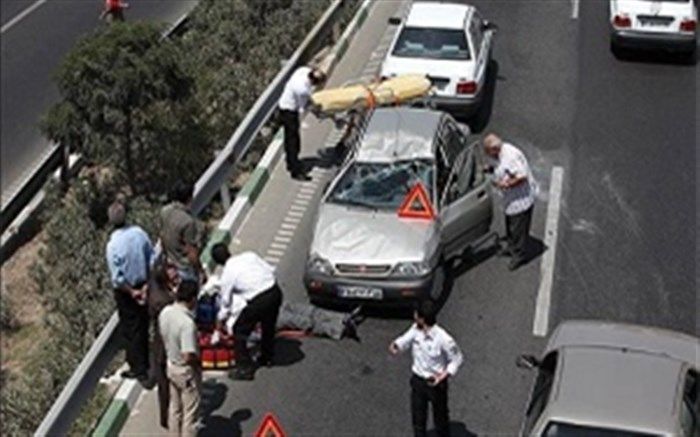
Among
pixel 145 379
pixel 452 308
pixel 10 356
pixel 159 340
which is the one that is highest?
pixel 159 340

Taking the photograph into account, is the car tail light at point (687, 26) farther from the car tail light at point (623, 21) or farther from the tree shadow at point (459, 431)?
the tree shadow at point (459, 431)

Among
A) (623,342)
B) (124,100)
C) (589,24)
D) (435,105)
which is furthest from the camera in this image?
(589,24)

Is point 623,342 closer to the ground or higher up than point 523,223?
higher up

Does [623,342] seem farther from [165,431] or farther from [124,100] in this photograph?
[124,100]

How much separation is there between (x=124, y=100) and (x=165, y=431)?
31.2 feet

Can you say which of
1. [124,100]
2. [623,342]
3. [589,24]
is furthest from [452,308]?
[589,24]

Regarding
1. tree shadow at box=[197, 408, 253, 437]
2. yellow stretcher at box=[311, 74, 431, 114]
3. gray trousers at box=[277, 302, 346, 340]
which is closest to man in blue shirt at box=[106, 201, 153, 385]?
tree shadow at box=[197, 408, 253, 437]

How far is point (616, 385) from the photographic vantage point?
37.2ft

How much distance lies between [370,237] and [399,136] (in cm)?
218

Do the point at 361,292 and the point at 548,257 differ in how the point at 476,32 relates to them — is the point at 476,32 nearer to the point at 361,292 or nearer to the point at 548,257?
the point at 548,257

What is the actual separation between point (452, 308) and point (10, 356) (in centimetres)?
981

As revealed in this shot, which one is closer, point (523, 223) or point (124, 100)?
point (523, 223)

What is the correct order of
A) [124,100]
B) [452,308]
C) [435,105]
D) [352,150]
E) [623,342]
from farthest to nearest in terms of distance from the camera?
1. [124,100]
2. [435,105]
3. [352,150]
4. [452,308]
5. [623,342]

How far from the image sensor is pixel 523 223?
16281 millimetres
